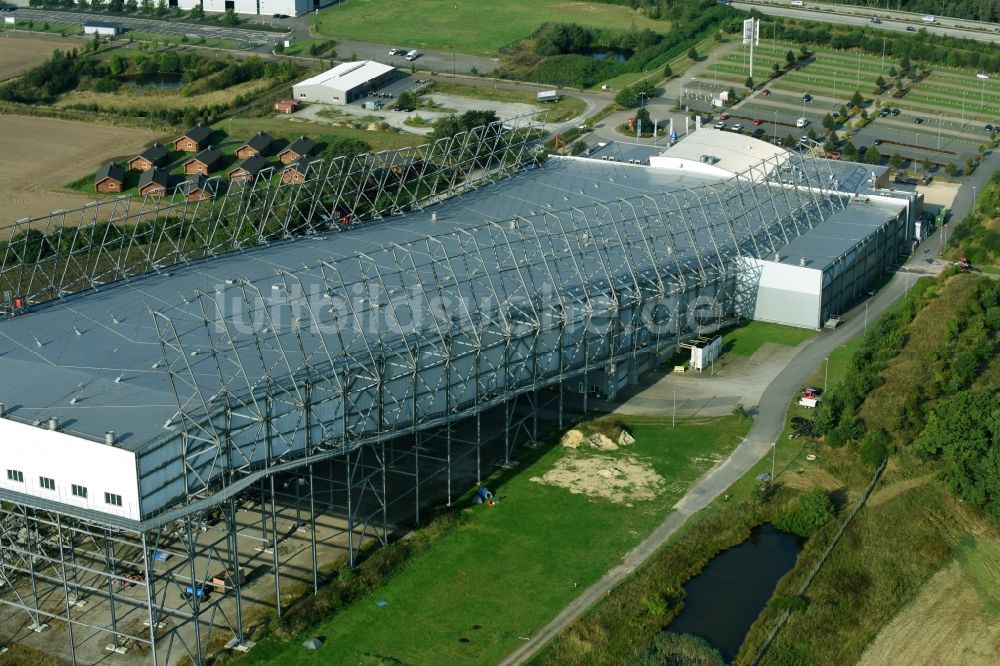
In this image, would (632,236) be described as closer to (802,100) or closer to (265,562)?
(265,562)

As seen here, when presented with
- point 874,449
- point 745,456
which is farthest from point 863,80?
point 745,456

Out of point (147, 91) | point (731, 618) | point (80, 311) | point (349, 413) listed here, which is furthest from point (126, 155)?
point (731, 618)

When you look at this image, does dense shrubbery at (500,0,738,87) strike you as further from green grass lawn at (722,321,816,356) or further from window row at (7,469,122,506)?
window row at (7,469,122,506)

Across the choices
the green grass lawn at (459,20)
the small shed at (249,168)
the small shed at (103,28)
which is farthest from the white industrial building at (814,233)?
the small shed at (103,28)

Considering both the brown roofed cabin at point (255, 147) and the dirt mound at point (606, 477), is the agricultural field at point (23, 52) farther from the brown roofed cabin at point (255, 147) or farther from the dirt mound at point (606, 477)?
the dirt mound at point (606, 477)

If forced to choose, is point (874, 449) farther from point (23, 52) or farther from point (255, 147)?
point (23, 52)

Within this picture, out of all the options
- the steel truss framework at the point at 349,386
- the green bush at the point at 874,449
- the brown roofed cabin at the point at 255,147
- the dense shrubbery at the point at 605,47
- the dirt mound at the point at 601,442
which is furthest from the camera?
the dense shrubbery at the point at 605,47
